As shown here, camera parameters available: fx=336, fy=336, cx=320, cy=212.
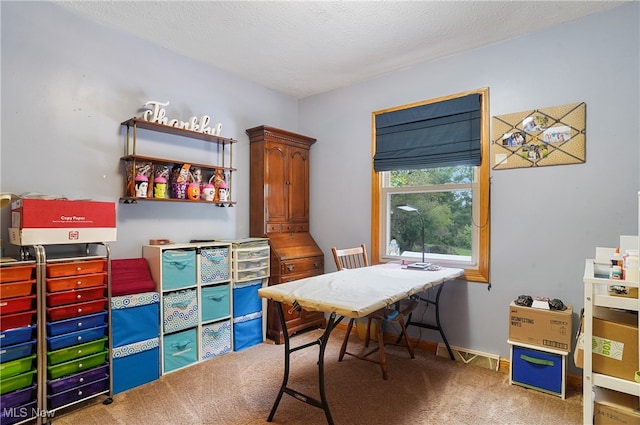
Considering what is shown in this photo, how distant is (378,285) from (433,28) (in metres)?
2.06

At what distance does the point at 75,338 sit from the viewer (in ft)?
6.94

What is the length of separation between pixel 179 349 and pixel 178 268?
26.2 inches

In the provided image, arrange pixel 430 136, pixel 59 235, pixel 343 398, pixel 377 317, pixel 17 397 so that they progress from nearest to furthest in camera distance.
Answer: pixel 17 397 < pixel 59 235 < pixel 343 398 < pixel 377 317 < pixel 430 136

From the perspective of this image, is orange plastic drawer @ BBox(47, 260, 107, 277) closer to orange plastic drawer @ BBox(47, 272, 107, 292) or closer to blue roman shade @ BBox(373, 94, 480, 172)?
orange plastic drawer @ BBox(47, 272, 107, 292)

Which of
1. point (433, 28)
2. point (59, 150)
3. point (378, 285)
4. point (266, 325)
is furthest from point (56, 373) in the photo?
point (433, 28)

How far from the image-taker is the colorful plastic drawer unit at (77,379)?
203 centimetres

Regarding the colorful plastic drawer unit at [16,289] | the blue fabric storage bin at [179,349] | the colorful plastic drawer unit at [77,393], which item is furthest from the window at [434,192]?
the colorful plastic drawer unit at [16,289]

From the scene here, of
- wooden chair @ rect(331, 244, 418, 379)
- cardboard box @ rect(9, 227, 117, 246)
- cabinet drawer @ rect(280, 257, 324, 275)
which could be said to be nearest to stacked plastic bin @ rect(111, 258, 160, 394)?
cardboard box @ rect(9, 227, 117, 246)

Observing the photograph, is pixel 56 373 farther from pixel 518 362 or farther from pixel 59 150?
pixel 518 362

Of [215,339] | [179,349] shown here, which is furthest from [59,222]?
[215,339]

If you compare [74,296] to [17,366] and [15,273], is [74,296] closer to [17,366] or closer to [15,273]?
[15,273]

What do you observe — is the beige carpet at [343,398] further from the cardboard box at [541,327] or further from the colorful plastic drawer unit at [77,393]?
the cardboard box at [541,327]

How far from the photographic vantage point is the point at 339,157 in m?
3.89

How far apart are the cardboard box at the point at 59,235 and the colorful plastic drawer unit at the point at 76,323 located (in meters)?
0.49
